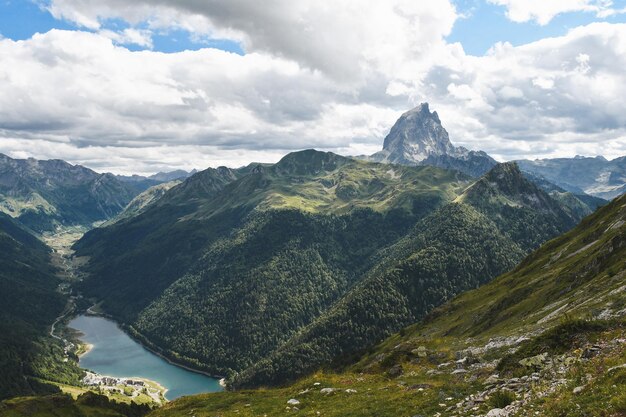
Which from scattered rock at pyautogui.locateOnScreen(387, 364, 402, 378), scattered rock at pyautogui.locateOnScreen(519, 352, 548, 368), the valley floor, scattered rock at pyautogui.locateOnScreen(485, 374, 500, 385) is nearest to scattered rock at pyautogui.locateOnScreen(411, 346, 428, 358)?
the valley floor

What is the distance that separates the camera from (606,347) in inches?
1294

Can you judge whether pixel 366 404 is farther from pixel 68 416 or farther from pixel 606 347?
pixel 68 416

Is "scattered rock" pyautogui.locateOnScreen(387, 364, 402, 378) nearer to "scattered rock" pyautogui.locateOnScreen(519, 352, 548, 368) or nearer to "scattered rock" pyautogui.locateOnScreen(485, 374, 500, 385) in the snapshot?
"scattered rock" pyautogui.locateOnScreen(485, 374, 500, 385)

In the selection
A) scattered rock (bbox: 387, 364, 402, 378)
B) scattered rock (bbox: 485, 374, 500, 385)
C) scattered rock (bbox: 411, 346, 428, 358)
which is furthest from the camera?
scattered rock (bbox: 411, 346, 428, 358)

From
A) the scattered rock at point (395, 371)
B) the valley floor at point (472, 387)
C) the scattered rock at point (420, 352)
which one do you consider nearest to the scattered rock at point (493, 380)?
the valley floor at point (472, 387)

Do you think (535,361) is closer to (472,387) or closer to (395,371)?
(472,387)

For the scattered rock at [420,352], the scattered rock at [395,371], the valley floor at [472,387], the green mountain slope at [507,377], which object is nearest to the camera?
the valley floor at [472,387]

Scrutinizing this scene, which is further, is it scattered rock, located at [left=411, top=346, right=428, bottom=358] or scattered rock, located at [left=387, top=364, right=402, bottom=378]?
scattered rock, located at [left=411, top=346, right=428, bottom=358]

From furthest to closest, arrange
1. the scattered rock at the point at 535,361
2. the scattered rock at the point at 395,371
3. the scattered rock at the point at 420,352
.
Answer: the scattered rock at the point at 420,352 < the scattered rock at the point at 395,371 < the scattered rock at the point at 535,361

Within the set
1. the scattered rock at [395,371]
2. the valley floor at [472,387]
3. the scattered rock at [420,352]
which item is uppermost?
the valley floor at [472,387]

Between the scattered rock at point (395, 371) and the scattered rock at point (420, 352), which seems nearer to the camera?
the scattered rock at point (395, 371)

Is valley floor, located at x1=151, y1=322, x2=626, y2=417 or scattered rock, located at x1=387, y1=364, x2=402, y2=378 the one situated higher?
valley floor, located at x1=151, y1=322, x2=626, y2=417

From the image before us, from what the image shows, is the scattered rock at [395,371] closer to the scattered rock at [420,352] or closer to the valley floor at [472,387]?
the valley floor at [472,387]

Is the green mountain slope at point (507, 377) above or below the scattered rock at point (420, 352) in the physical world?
above
